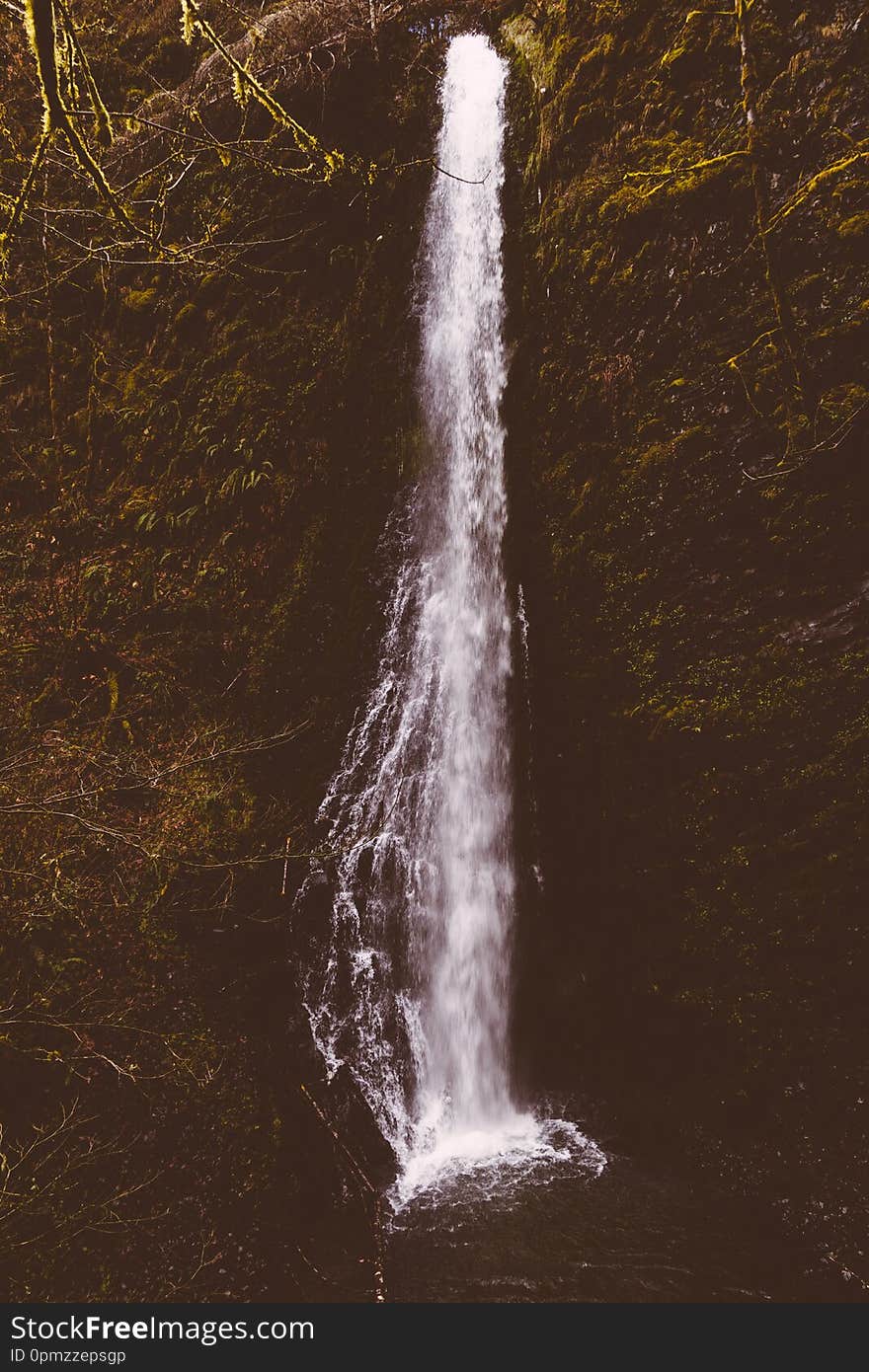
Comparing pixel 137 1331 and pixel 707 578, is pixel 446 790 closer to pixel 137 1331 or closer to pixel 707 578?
pixel 707 578

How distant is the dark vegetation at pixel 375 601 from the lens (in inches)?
156

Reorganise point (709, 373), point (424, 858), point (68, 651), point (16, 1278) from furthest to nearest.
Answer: point (68, 651) < point (424, 858) < point (709, 373) < point (16, 1278)

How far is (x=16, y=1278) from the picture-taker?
3723 mm

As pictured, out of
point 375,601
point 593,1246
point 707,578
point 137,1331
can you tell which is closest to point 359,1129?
point 137,1331

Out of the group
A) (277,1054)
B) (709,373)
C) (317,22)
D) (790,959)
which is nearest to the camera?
(790,959)

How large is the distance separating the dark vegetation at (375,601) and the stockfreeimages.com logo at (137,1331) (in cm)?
17

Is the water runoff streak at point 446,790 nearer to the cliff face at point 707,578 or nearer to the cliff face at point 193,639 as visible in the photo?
the cliff face at point 193,639

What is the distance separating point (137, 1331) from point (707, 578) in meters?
5.64

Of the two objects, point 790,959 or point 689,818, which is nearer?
point 790,959

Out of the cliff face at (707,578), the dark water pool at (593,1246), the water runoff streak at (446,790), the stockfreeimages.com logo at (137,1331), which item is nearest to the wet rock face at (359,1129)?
the water runoff streak at (446,790)

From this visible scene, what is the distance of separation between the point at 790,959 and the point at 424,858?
283 centimetres

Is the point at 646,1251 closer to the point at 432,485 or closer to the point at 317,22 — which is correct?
the point at 432,485

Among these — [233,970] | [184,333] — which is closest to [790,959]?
[233,970]

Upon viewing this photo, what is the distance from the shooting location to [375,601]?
6.22 m
